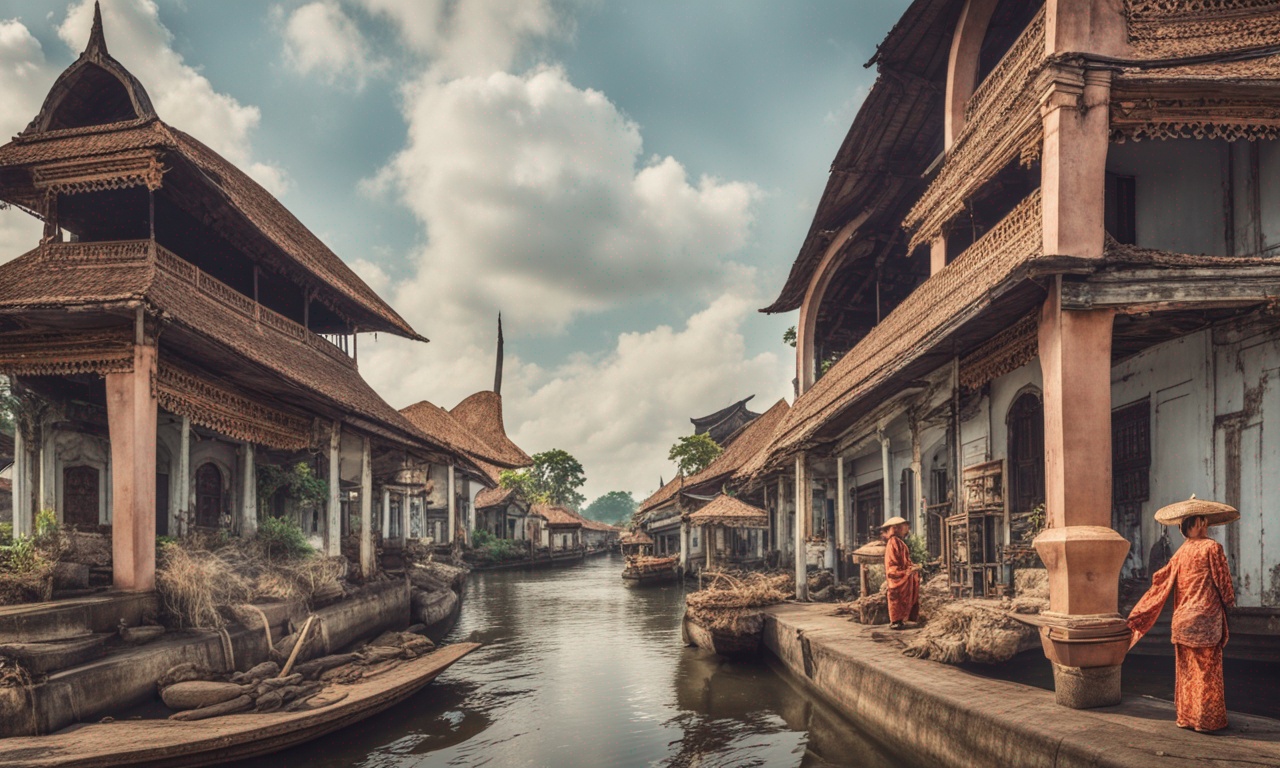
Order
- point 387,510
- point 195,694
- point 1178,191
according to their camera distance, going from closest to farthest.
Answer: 1. point 195,694
2. point 1178,191
3. point 387,510

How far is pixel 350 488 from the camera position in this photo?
2442 cm

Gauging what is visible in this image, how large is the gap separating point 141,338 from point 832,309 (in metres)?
15.7

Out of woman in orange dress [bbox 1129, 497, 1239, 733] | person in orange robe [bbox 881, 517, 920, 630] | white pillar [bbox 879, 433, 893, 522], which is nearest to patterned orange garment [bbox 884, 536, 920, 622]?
person in orange robe [bbox 881, 517, 920, 630]

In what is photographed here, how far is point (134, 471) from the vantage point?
32.6 feet

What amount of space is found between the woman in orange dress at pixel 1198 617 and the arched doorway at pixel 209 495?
15848 millimetres

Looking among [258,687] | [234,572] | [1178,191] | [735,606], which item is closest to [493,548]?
[234,572]

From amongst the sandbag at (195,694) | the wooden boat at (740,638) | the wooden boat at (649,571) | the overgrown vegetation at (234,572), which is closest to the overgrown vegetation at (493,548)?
the wooden boat at (649,571)

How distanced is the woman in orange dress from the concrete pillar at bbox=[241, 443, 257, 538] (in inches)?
609

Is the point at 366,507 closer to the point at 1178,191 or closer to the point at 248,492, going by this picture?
the point at 248,492

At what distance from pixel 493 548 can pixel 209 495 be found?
26110mm

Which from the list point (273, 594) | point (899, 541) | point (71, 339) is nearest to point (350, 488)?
point (273, 594)

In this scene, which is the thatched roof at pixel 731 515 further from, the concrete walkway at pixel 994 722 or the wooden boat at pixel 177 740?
the wooden boat at pixel 177 740

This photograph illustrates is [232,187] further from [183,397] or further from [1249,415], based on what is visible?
[1249,415]

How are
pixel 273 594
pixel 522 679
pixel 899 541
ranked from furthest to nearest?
1. pixel 522 679
2. pixel 273 594
3. pixel 899 541
